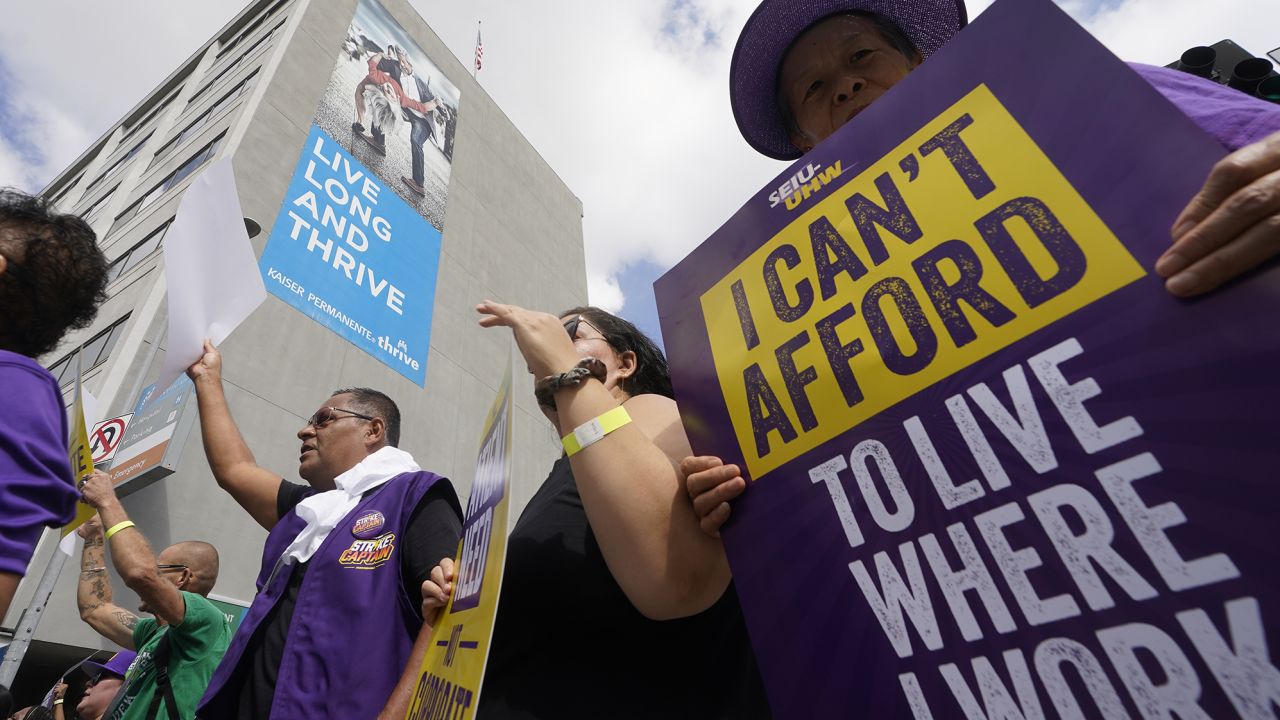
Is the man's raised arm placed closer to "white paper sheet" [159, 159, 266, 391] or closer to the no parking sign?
"white paper sheet" [159, 159, 266, 391]

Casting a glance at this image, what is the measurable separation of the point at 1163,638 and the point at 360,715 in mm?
1494

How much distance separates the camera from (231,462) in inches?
96.7

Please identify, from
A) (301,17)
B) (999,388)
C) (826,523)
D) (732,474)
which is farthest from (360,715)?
(301,17)

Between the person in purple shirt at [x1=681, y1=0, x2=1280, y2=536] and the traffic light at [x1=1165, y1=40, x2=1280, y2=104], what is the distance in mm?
1469

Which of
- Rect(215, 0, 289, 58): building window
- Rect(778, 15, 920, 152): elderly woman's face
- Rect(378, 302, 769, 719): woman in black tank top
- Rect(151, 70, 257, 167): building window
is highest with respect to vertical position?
Rect(215, 0, 289, 58): building window

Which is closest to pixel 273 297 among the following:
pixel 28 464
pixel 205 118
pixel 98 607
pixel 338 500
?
pixel 98 607

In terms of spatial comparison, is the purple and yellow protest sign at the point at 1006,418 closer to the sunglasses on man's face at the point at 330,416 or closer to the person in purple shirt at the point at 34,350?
the person in purple shirt at the point at 34,350

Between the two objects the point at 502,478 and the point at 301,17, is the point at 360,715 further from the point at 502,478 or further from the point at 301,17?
the point at 301,17

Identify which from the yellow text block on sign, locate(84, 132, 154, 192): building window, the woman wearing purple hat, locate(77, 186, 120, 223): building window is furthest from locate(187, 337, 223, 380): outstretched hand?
locate(84, 132, 154, 192): building window

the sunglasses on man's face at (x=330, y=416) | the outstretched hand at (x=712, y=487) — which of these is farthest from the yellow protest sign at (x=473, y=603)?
the sunglasses on man's face at (x=330, y=416)

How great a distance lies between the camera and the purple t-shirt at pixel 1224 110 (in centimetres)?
68

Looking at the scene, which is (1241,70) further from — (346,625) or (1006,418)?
(346,625)

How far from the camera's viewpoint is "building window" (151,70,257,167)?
12219mm

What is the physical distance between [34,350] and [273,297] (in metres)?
8.11
